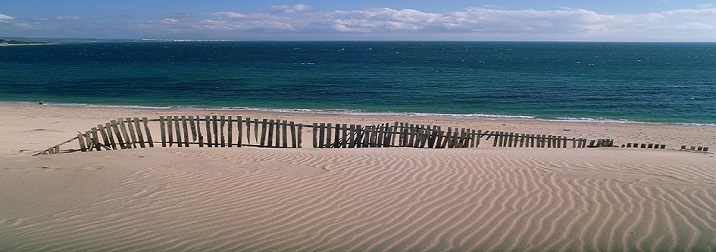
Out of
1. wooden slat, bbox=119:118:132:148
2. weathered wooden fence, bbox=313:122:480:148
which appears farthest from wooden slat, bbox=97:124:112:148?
weathered wooden fence, bbox=313:122:480:148

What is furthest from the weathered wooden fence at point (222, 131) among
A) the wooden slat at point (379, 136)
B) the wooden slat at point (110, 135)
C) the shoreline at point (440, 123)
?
the shoreline at point (440, 123)

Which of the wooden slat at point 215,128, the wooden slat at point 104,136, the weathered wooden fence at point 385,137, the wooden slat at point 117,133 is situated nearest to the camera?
the wooden slat at point 104,136

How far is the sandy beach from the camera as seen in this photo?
5.04m

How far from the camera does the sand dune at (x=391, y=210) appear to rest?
16.4ft

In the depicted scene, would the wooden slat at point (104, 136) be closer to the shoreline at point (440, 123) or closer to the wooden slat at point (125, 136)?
the wooden slat at point (125, 136)

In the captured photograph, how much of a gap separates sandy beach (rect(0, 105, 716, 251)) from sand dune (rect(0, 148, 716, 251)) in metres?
0.02

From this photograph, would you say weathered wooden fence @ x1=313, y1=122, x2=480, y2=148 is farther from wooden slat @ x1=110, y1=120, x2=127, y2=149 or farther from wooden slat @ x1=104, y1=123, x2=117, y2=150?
wooden slat @ x1=104, y1=123, x2=117, y2=150

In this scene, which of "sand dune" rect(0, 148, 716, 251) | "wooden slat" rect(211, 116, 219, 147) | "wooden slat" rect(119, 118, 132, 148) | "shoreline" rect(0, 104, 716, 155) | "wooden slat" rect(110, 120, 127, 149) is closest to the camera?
"sand dune" rect(0, 148, 716, 251)

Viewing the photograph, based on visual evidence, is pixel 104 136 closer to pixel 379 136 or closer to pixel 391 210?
pixel 379 136

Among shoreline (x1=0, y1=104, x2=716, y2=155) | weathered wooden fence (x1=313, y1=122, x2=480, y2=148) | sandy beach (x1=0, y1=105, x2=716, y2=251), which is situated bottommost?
shoreline (x1=0, y1=104, x2=716, y2=155)

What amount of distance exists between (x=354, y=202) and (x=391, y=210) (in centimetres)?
63

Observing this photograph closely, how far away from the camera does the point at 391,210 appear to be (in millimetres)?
5996

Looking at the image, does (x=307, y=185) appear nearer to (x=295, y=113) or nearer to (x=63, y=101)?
(x=295, y=113)

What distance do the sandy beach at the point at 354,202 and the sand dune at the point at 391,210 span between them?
24mm
